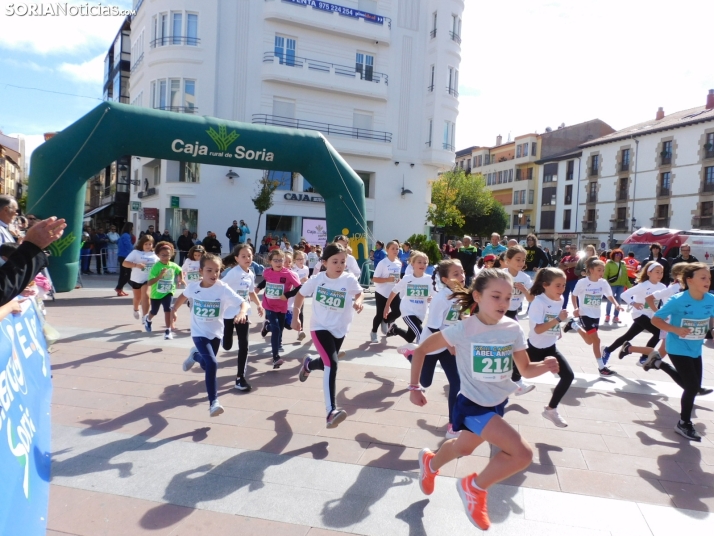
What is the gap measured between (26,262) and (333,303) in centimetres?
319

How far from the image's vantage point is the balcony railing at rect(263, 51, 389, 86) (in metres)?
28.0

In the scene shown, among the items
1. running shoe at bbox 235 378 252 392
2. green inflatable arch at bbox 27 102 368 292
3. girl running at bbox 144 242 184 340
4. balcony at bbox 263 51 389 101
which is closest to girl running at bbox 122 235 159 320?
girl running at bbox 144 242 184 340

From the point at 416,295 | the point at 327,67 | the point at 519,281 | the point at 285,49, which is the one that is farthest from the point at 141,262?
the point at 327,67

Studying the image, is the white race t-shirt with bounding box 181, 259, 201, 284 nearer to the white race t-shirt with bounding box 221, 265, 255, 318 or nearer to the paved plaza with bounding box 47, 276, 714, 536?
the paved plaza with bounding box 47, 276, 714, 536

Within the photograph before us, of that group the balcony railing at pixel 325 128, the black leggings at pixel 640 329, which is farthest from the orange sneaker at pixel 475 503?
the balcony railing at pixel 325 128

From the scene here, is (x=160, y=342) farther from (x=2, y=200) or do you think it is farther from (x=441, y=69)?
(x=441, y=69)

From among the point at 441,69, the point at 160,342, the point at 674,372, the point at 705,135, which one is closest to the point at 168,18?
the point at 441,69

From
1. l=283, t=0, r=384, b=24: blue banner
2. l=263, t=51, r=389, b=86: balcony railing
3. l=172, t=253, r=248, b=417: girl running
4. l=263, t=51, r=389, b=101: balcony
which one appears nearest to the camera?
l=172, t=253, r=248, b=417: girl running

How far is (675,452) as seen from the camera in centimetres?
467

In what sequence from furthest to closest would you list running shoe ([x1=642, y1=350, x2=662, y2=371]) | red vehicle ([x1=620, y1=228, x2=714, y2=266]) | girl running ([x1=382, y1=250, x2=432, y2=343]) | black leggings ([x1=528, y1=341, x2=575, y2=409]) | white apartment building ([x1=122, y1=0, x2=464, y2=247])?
red vehicle ([x1=620, y1=228, x2=714, y2=266]) → white apartment building ([x1=122, y1=0, x2=464, y2=247]) → girl running ([x1=382, y1=250, x2=432, y2=343]) → running shoe ([x1=642, y1=350, x2=662, y2=371]) → black leggings ([x1=528, y1=341, x2=575, y2=409])

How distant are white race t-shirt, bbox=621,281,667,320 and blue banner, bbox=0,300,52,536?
7.19 m

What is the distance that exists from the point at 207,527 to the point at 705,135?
169 ft

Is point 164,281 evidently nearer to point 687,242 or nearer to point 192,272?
point 192,272

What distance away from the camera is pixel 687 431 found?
16.5ft
